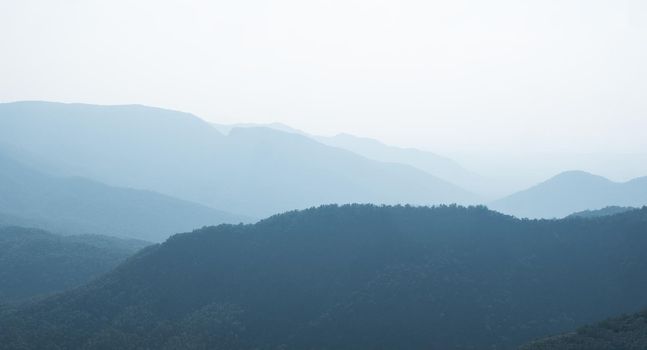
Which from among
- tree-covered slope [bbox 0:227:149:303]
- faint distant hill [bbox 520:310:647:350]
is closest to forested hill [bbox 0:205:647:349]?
faint distant hill [bbox 520:310:647:350]

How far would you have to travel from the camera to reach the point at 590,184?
178 meters

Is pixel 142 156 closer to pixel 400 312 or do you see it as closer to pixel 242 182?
pixel 242 182

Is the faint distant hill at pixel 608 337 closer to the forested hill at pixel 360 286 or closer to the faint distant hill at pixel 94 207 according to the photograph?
the forested hill at pixel 360 286

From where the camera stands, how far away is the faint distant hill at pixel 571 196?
163875mm

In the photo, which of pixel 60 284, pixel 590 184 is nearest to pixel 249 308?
pixel 60 284

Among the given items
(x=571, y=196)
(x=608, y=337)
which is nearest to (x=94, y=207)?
(x=608, y=337)

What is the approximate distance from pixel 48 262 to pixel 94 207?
61.8 m

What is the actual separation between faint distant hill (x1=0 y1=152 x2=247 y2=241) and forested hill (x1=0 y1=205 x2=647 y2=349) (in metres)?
61.8

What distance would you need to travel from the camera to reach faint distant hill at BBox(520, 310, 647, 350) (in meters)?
26.0

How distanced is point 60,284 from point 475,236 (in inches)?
1595

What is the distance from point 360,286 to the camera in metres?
42.8

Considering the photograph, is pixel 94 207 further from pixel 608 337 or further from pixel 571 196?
pixel 571 196

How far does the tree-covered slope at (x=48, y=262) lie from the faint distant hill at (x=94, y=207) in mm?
35256

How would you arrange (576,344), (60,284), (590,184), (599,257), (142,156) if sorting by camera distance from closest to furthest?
(576,344)
(599,257)
(60,284)
(590,184)
(142,156)
